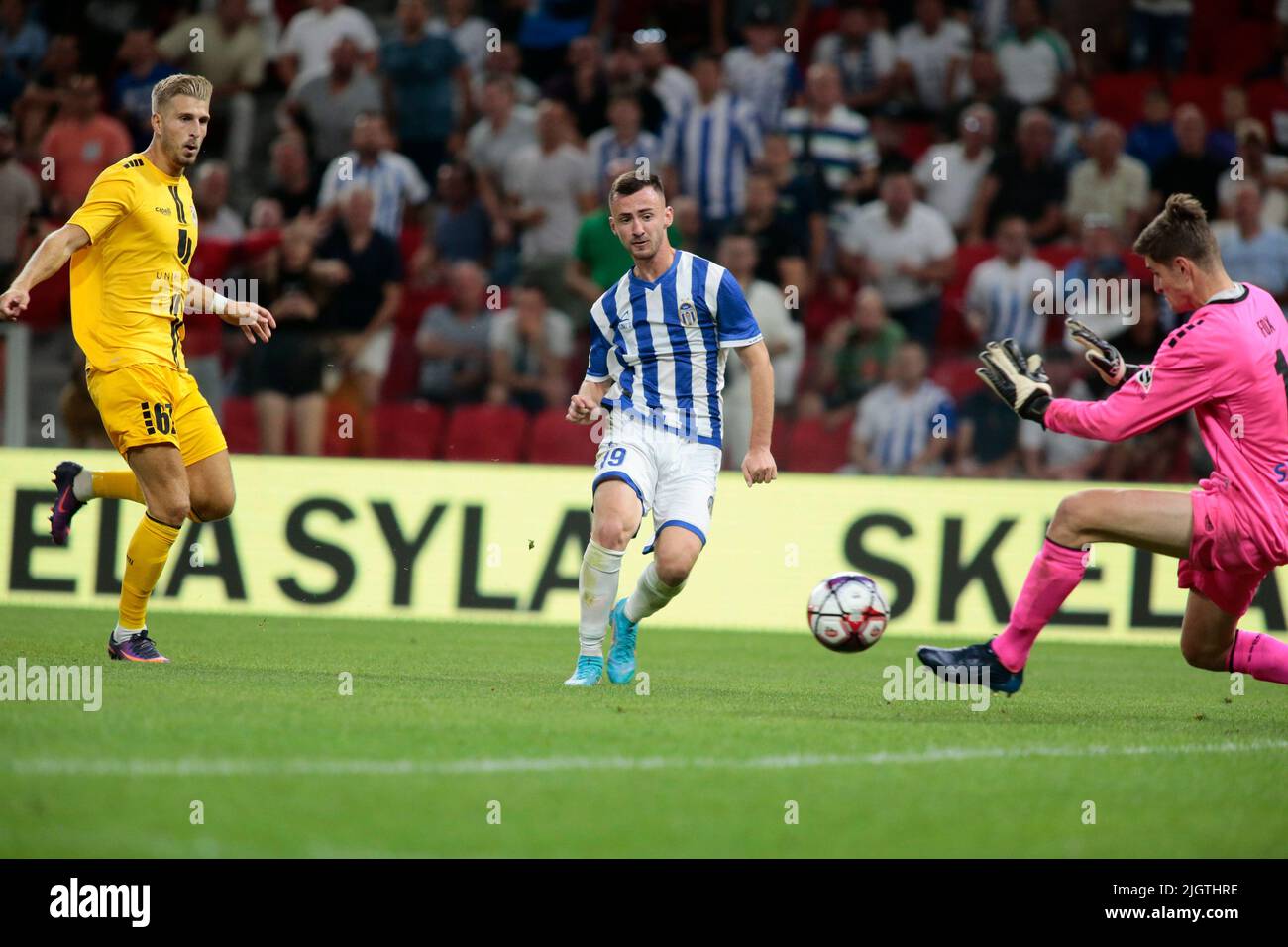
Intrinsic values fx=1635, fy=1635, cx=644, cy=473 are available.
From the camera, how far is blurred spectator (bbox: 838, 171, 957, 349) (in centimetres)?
1388

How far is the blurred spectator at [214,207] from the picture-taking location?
14445 mm

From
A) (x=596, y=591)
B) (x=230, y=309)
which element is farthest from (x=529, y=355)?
(x=596, y=591)

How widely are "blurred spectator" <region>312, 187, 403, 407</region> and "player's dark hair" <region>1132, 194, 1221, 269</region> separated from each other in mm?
7634

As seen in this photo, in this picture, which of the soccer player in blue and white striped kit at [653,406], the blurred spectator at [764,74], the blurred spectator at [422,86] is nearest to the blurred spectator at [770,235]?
the blurred spectator at [764,74]

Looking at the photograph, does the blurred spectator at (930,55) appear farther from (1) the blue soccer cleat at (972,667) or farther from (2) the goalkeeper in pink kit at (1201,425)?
(1) the blue soccer cleat at (972,667)

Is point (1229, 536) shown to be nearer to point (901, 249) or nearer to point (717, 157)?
point (901, 249)

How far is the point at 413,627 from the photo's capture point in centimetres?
1077

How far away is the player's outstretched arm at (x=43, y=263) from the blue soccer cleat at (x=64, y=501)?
4.72ft

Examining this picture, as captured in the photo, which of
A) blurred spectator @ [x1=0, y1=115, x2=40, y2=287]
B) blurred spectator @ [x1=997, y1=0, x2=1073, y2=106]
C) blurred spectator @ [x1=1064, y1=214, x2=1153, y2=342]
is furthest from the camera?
blurred spectator @ [x1=997, y1=0, x2=1073, y2=106]

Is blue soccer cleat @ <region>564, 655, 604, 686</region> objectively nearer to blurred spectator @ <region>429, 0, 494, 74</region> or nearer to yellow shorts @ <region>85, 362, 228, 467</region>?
yellow shorts @ <region>85, 362, 228, 467</region>

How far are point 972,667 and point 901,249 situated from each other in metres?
7.93

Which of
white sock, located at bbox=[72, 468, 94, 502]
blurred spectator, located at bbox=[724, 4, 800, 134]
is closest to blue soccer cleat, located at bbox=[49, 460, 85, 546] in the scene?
white sock, located at bbox=[72, 468, 94, 502]

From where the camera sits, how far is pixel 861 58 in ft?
52.1
